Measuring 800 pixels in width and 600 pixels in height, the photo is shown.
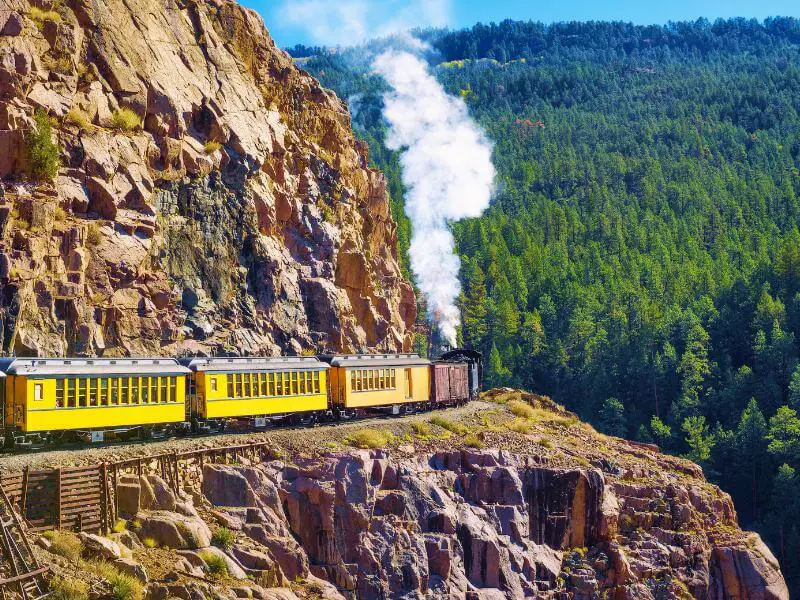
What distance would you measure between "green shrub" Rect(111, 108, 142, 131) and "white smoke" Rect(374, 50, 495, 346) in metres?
35.9

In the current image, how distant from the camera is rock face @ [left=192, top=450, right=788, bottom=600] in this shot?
32.7 m

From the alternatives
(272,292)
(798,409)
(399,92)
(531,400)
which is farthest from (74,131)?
(399,92)

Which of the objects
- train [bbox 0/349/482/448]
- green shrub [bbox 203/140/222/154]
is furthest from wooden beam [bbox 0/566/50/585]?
green shrub [bbox 203/140/222/154]

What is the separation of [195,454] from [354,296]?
1330 inches

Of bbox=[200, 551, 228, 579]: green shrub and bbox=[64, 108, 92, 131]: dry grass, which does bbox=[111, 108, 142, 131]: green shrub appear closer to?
bbox=[64, 108, 92, 131]: dry grass

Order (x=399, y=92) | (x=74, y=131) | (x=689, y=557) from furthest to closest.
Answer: (x=399, y=92) < (x=74, y=131) < (x=689, y=557)

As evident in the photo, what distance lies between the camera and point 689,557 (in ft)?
139

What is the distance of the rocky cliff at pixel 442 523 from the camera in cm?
2795

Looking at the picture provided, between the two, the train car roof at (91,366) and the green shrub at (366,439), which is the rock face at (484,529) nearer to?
the green shrub at (366,439)

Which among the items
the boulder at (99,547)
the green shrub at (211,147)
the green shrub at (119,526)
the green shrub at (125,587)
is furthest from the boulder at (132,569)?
the green shrub at (211,147)

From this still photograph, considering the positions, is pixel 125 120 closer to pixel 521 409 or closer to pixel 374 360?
pixel 374 360

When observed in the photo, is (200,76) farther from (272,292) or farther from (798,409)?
(798,409)

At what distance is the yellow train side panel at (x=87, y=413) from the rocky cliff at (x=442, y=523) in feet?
9.52

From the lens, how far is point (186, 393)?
3547 cm
